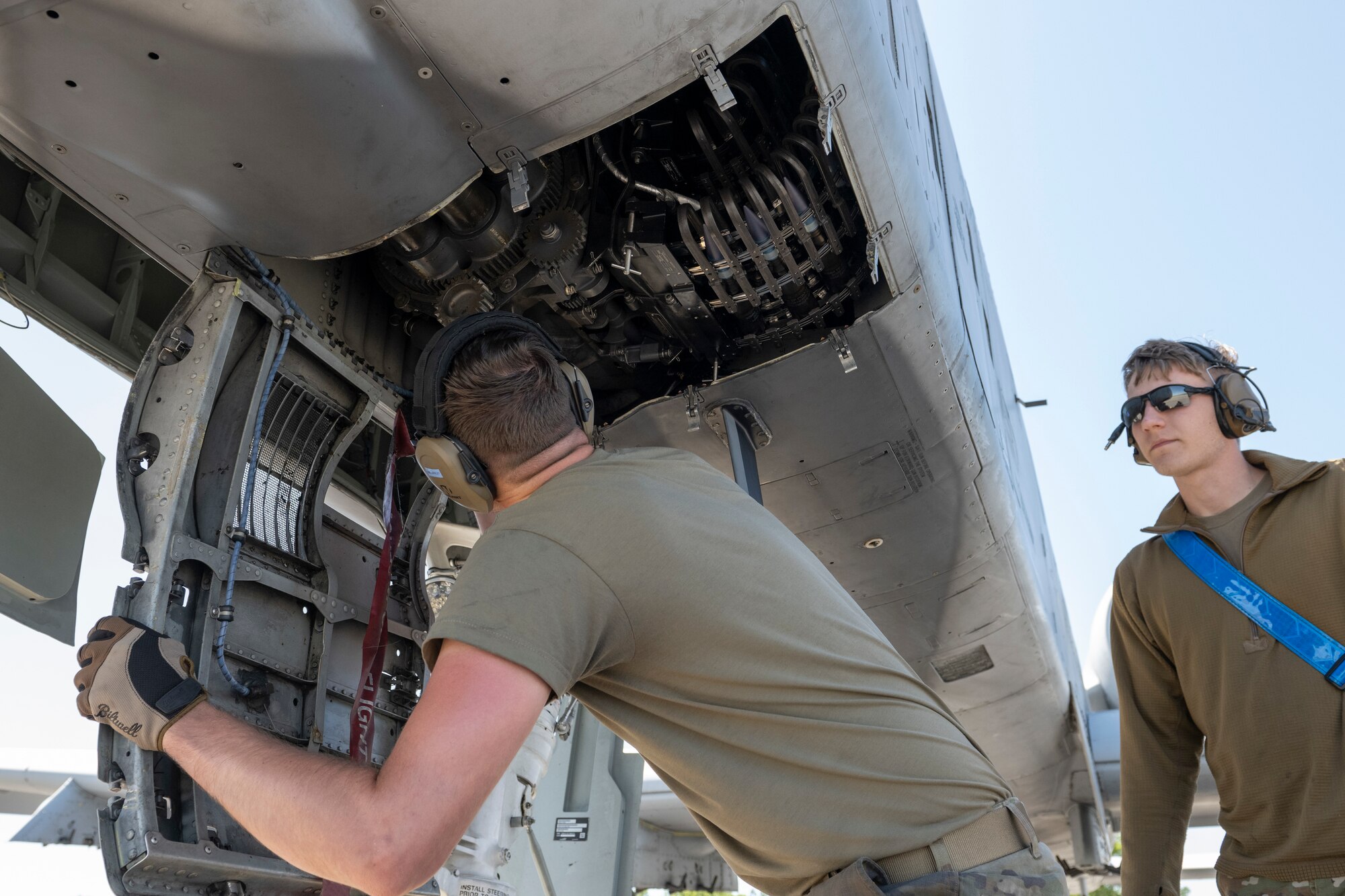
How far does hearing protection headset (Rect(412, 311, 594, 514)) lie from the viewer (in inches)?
77.7

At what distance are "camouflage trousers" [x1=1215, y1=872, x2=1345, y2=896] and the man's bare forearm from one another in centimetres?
196

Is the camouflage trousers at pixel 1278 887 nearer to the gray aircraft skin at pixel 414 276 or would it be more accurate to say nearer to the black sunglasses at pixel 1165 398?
the black sunglasses at pixel 1165 398

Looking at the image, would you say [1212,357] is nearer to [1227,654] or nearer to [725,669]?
[1227,654]

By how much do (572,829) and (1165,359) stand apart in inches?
116

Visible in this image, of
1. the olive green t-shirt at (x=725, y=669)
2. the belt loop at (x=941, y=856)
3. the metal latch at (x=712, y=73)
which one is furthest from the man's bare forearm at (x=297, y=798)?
the metal latch at (x=712, y=73)

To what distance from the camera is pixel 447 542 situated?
495 cm

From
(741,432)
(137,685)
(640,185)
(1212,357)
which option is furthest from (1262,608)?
A: (137,685)

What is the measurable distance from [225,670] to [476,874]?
103 centimetres

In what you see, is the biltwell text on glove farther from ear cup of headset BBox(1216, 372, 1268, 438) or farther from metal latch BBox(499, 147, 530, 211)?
ear cup of headset BBox(1216, 372, 1268, 438)

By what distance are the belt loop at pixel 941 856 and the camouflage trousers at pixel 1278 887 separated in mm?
1173

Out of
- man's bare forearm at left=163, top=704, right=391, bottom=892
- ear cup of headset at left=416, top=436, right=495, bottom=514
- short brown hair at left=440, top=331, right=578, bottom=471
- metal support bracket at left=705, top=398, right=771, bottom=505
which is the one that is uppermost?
metal support bracket at left=705, top=398, right=771, bottom=505

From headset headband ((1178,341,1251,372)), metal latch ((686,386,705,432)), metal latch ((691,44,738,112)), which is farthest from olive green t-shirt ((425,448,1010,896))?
metal latch ((686,386,705,432))

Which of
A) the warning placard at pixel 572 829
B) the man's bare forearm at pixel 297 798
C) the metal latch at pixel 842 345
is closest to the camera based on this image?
the man's bare forearm at pixel 297 798

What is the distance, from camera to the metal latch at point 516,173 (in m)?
2.75
